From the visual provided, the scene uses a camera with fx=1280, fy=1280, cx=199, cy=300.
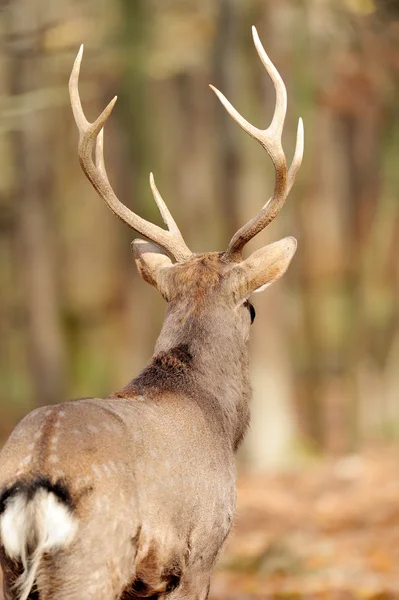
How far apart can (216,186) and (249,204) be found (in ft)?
5.93

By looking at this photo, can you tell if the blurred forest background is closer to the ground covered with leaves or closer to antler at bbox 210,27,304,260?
the ground covered with leaves

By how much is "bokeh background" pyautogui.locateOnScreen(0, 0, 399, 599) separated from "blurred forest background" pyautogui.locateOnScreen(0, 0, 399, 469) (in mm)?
36

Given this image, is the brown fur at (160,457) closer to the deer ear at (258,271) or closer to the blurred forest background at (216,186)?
the deer ear at (258,271)

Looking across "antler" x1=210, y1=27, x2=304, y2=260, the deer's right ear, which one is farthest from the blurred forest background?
"antler" x1=210, y1=27, x2=304, y2=260

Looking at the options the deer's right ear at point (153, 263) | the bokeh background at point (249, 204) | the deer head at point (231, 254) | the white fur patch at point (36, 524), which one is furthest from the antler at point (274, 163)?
the bokeh background at point (249, 204)

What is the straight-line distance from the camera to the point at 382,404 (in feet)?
64.4

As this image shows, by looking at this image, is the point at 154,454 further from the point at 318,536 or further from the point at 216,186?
the point at 216,186

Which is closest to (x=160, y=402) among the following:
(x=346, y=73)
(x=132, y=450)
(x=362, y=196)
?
(x=132, y=450)

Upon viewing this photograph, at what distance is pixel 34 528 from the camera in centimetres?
482

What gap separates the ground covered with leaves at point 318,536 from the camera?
9758mm

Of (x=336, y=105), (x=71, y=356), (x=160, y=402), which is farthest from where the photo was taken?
(x=71, y=356)

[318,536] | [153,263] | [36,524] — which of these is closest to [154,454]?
[36,524]

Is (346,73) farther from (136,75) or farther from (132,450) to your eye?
(132,450)

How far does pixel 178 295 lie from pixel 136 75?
12821 mm
